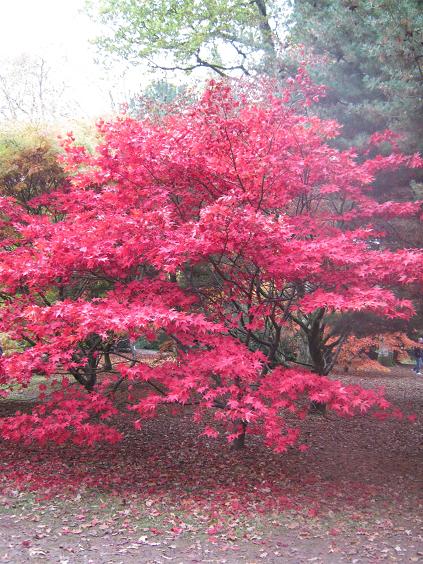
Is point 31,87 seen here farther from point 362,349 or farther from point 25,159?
point 362,349

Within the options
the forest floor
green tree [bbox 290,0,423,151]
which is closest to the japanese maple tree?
the forest floor

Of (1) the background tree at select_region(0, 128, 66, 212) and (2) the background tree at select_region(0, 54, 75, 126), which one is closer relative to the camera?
(1) the background tree at select_region(0, 128, 66, 212)

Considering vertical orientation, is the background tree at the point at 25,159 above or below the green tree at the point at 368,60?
below

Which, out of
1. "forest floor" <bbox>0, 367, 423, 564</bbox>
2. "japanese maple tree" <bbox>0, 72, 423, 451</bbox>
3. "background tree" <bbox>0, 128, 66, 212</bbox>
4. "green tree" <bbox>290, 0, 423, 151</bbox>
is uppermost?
"green tree" <bbox>290, 0, 423, 151</bbox>

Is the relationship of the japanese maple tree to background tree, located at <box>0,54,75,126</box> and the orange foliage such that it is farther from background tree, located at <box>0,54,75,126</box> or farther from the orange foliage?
background tree, located at <box>0,54,75,126</box>

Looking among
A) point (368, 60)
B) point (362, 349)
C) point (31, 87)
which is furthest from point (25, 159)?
point (31, 87)

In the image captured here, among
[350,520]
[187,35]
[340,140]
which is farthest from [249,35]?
[350,520]

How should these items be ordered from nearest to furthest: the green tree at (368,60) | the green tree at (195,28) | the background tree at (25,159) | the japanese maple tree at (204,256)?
the japanese maple tree at (204,256), the green tree at (368,60), the background tree at (25,159), the green tree at (195,28)

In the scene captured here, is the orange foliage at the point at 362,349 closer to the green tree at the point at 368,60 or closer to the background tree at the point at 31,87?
the green tree at the point at 368,60

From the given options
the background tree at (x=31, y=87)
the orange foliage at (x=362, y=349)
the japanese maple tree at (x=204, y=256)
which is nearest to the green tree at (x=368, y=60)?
the japanese maple tree at (x=204, y=256)

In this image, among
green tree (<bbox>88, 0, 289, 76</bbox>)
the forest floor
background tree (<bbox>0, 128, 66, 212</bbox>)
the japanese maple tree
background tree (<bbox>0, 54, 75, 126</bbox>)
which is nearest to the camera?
the forest floor

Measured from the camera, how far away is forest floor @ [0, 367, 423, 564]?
416 centimetres

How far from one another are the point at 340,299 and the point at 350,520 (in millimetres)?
2256

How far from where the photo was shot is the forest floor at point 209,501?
13.7ft
